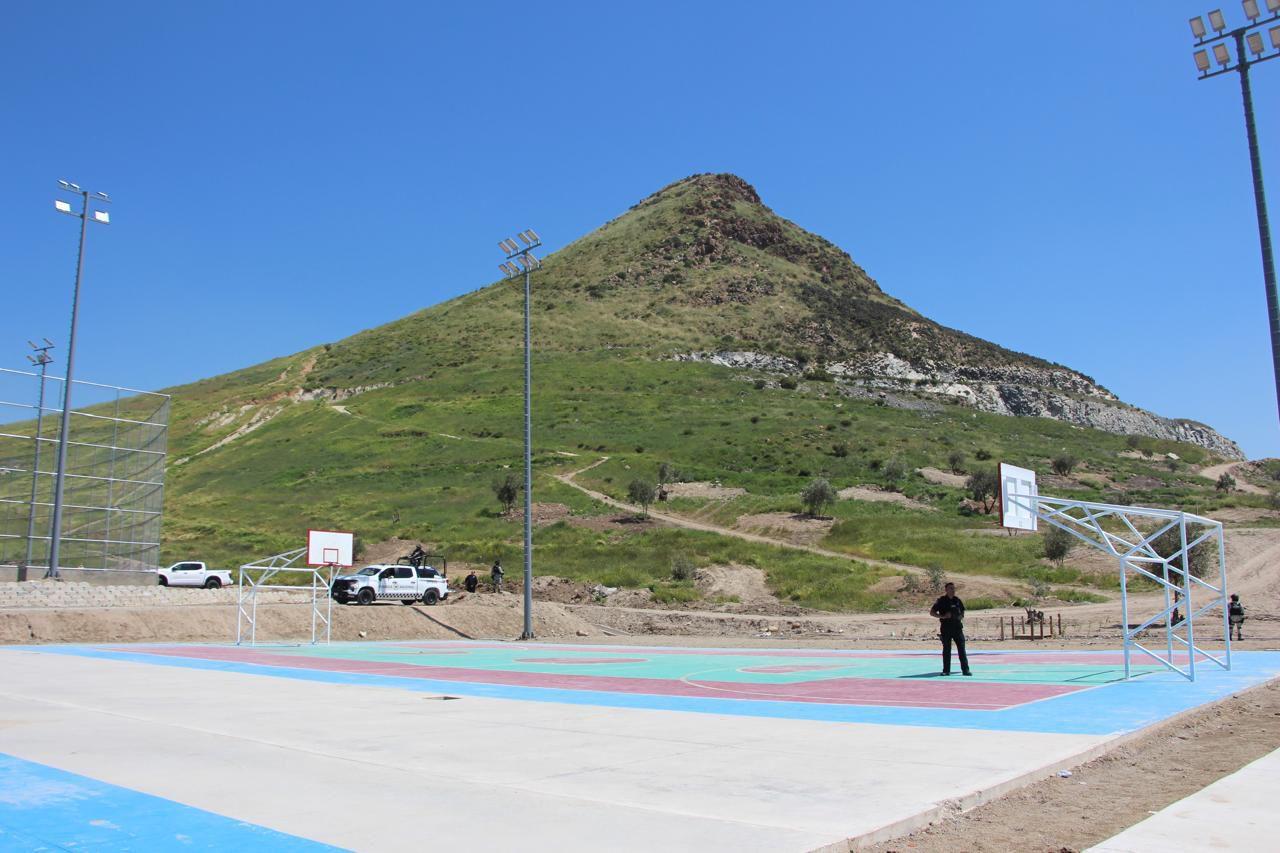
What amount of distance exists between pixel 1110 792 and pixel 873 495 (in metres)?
64.0

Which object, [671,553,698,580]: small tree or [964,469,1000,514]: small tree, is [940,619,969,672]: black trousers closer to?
[671,553,698,580]: small tree

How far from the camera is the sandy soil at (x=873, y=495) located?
223ft

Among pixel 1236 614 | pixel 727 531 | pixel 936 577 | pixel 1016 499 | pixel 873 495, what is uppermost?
pixel 873 495

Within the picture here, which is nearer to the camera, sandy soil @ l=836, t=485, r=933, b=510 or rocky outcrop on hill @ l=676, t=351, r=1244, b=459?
sandy soil @ l=836, t=485, r=933, b=510

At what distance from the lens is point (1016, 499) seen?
1812 cm

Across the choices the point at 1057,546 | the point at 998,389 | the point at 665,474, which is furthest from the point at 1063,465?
the point at 998,389

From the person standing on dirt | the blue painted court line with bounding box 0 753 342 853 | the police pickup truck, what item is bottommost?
the blue painted court line with bounding box 0 753 342 853

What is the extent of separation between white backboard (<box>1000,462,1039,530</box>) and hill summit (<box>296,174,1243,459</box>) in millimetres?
100521

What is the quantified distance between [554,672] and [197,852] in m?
15.1

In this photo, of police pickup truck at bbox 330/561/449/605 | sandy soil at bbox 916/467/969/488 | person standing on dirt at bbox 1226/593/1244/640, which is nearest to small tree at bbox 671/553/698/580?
police pickup truck at bbox 330/561/449/605

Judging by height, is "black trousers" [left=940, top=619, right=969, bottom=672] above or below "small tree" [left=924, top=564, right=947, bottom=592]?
below

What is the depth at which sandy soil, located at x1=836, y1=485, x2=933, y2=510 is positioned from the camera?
68.1 metres

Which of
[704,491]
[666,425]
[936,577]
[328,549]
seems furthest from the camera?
[666,425]

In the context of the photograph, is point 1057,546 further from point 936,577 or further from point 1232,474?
point 1232,474
